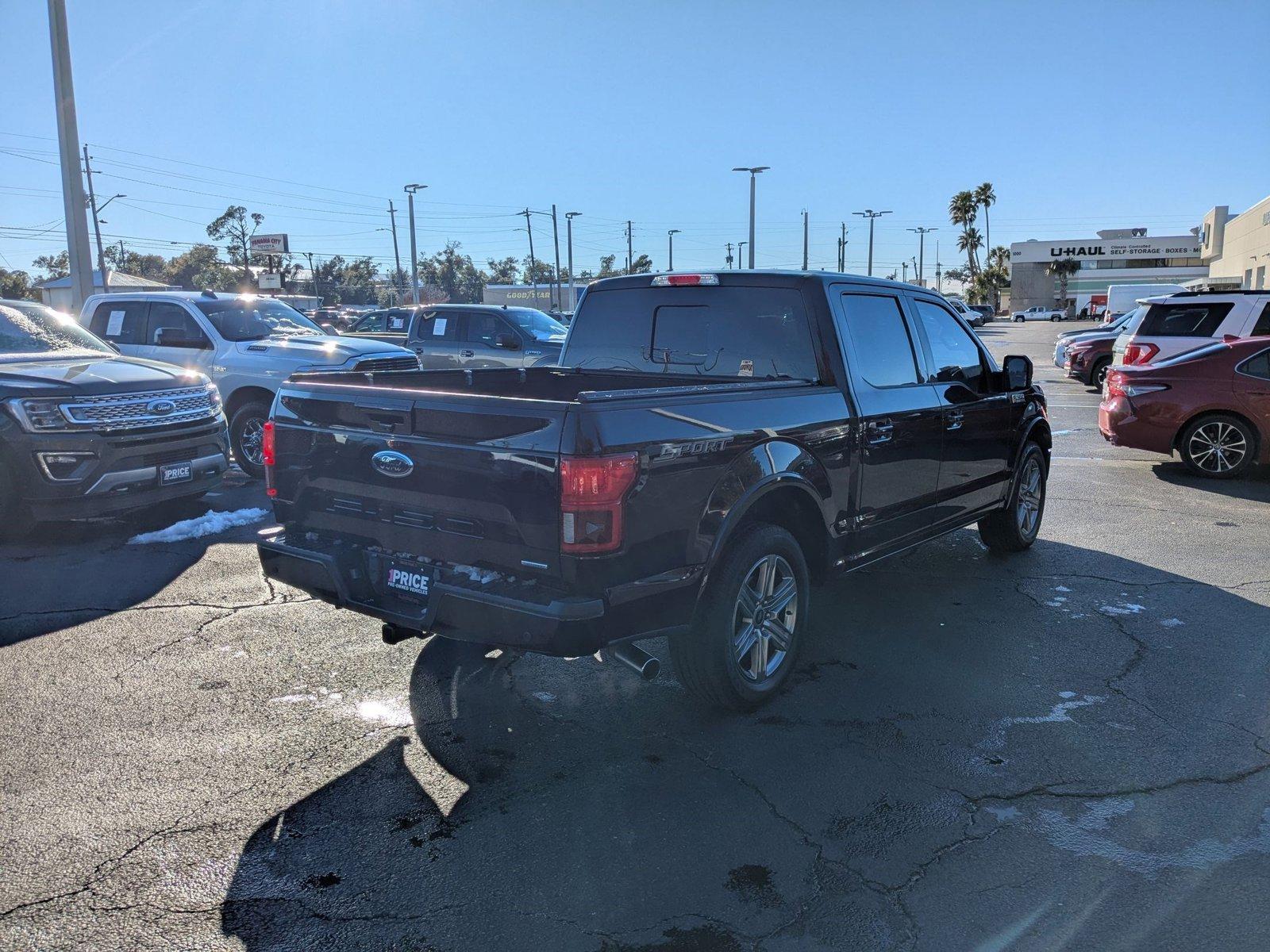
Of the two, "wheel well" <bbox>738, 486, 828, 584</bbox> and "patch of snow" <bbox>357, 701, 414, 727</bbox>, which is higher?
"wheel well" <bbox>738, 486, 828, 584</bbox>

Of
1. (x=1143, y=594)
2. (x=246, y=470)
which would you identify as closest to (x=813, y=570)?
(x=1143, y=594)

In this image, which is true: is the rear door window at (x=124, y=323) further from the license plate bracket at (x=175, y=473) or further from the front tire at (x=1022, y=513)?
the front tire at (x=1022, y=513)

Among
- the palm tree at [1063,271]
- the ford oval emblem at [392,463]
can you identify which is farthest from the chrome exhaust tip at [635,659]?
the palm tree at [1063,271]

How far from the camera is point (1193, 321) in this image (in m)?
12.8

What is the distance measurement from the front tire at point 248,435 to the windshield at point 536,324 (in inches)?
230

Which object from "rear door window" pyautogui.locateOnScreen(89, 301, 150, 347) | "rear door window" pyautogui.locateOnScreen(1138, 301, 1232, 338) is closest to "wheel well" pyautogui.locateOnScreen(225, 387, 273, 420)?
"rear door window" pyautogui.locateOnScreen(89, 301, 150, 347)

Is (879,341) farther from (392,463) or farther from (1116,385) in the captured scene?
(1116,385)

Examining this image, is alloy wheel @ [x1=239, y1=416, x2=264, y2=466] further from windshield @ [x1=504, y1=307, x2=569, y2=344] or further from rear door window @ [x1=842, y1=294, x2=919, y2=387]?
rear door window @ [x1=842, y1=294, x2=919, y2=387]

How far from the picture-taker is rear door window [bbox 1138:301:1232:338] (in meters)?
12.6

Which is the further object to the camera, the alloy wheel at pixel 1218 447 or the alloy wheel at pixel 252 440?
the alloy wheel at pixel 252 440

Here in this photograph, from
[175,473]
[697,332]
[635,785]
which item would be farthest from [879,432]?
[175,473]

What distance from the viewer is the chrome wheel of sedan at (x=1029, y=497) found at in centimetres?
680

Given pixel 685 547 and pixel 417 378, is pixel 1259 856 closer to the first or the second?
pixel 685 547

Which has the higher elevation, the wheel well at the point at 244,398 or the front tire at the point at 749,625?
the wheel well at the point at 244,398
